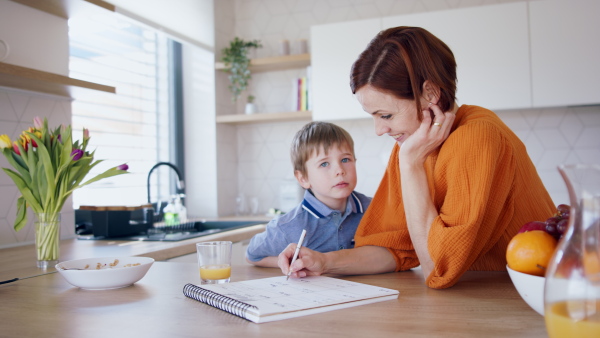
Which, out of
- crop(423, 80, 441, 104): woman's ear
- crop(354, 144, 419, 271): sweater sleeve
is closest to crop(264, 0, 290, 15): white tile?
crop(354, 144, 419, 271): sweater sleeve

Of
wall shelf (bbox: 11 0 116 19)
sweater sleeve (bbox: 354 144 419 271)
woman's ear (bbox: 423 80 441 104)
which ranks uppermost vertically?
wall shelf (bbox: 11 0 116 19)

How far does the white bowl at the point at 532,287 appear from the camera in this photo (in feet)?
2.70

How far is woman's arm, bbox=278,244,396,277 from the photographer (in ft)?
4.21

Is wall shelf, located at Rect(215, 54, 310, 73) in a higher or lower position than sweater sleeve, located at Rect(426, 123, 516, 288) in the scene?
higher

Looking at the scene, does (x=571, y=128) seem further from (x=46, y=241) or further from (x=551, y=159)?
(x=46, y=241)

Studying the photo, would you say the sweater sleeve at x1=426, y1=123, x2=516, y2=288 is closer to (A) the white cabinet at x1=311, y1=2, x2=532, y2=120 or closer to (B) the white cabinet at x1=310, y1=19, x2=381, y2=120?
(A) the white cabinet at x1=311, y1=2, x2=532, y2=120

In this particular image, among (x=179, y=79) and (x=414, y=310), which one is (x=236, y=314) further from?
(x=179, y=79)

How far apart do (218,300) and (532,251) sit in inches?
22.3

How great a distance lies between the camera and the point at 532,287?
2.75 ft

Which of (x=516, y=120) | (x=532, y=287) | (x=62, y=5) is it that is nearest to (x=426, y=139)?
(x=532, y=287)

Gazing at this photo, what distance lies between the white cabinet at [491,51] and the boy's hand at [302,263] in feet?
6.82

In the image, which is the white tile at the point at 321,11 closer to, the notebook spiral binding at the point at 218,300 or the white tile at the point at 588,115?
the white tile at the point at 588,115

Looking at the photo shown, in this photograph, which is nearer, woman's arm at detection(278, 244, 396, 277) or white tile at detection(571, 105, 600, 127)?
woman's arm at detection(278, 244, 396, 277)

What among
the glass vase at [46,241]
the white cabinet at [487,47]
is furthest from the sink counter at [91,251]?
the white cabinet at [487,47]
